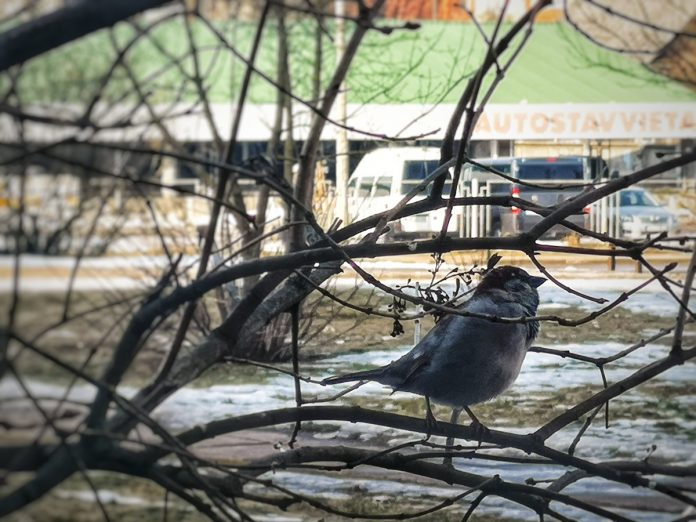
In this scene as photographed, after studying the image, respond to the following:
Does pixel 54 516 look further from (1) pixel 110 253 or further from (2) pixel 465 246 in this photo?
(2) pixel 465 246

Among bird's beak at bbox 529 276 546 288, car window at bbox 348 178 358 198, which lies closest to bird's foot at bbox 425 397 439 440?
bird's beak at bbox 529 276 546 288

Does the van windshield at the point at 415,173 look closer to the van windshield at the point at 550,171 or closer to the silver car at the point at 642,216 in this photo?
the van windshield at the point at 550,171

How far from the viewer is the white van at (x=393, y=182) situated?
5.80 feet

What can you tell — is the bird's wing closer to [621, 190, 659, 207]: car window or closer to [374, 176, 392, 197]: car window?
[374, 176, 392, 197]: car window

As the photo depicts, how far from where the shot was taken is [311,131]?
5.48 ft

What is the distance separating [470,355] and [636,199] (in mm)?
411

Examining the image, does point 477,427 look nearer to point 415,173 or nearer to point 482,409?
point 482,409

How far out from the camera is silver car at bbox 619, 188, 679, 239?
181 centimetres

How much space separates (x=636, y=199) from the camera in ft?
5.98

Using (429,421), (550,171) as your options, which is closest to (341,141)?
(550,171)

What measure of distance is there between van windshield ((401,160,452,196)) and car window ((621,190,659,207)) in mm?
313

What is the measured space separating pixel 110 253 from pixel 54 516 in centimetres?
47

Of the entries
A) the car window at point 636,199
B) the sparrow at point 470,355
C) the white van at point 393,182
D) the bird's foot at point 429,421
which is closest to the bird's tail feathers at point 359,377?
the sparrow at point 470,355

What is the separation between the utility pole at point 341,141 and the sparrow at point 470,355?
262 mm
